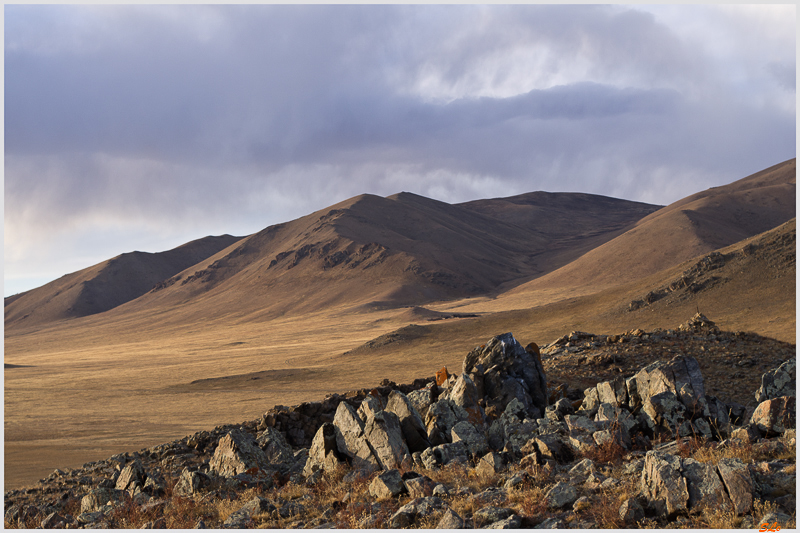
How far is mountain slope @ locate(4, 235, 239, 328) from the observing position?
139363 mm

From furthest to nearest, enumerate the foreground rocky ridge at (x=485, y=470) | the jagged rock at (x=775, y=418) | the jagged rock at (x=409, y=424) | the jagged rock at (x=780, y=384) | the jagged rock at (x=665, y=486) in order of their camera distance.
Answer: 1. the jagged rock at (x=780, y=384)
2. the jagged rock at (x=409, y=424)
3. the jagged rock at (x=775, y=418)
4. the foreground rocky ridge at (x=485, y=470)
5. the jagged rock at (x=665, y=486)

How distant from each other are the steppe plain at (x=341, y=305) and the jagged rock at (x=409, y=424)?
10.7m

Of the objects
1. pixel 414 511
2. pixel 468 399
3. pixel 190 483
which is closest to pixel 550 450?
pixel 414 511

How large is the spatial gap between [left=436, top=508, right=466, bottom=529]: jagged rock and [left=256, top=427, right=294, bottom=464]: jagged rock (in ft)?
20.6

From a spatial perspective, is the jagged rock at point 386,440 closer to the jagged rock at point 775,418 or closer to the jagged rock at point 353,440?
the jagged rock at point 353,440

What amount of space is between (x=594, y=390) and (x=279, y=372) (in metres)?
26.9

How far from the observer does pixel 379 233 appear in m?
136

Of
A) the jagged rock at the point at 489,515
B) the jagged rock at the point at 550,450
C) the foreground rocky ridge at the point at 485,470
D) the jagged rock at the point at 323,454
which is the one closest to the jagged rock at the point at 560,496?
the foreground rocky ridge at the point at 485,470

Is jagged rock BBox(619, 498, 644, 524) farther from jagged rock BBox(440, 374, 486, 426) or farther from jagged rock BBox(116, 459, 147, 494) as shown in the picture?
jagged rock BBox(116, 459, 147, 494)

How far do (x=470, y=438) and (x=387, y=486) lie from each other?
282cm

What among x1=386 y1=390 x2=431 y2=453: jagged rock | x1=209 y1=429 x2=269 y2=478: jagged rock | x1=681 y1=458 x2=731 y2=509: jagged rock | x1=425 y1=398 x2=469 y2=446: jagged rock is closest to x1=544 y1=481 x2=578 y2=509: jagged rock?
x1=681 y1=458 x2=731 y2=509: jagged rock

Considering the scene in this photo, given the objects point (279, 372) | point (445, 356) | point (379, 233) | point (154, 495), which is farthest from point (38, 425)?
point (379, 233)

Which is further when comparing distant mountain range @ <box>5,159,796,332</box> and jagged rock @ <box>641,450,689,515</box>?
distant mountain range @ <box>5,159,796,332</box>

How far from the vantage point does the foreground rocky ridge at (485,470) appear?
656 cm
